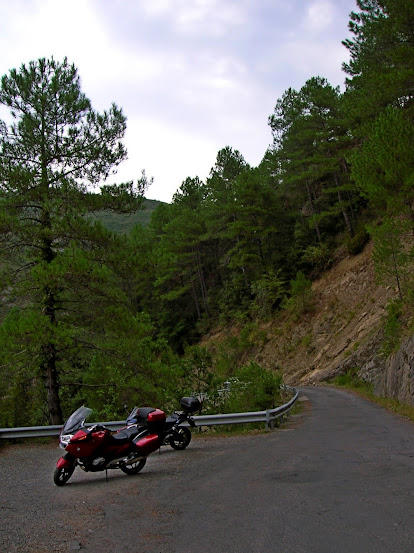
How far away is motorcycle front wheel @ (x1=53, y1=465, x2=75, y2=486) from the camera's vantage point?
7.04 m

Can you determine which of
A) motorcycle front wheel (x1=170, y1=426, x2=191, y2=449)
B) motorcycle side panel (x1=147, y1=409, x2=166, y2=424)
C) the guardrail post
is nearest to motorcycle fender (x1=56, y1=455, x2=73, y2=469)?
motorcycle side panel (x1=147, y1=409, x2=166, y2=424)

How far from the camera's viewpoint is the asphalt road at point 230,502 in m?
4.00

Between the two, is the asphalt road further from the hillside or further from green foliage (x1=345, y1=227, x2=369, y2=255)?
green foliage (x1=345, y1=227, x2=369, y2=255)

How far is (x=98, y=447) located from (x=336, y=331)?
2842 cm

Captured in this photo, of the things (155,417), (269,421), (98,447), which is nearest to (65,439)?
(98,447)

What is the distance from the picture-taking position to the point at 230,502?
5.25 metres

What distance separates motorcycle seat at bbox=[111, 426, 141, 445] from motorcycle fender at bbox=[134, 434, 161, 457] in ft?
0.39

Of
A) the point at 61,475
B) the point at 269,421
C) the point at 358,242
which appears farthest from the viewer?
the point at 358,242

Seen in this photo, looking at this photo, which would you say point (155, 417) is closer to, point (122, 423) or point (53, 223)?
point (122, 423)

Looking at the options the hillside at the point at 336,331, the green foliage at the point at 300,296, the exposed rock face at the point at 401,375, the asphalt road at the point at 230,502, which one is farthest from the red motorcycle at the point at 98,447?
the green foliage at the point at 300,296

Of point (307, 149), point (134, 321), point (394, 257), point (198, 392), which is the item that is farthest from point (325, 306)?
point (134, 321)

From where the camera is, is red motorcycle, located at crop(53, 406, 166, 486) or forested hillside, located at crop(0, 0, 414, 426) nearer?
red motorcycle, located at crop(53, 406, 166, 486)

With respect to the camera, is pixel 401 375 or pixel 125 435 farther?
pixel 401 375

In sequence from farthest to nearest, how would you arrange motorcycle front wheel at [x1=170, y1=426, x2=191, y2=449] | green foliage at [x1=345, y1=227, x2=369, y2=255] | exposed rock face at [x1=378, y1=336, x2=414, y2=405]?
green foliage at [x1=345, y1=227, x2=369, y2=255] < exposed rock face at [x1=378, y1=336, x2=414, y2=405] < motorcycle front wheel at [x1=170, y1=426, x2=191, y2=449]
